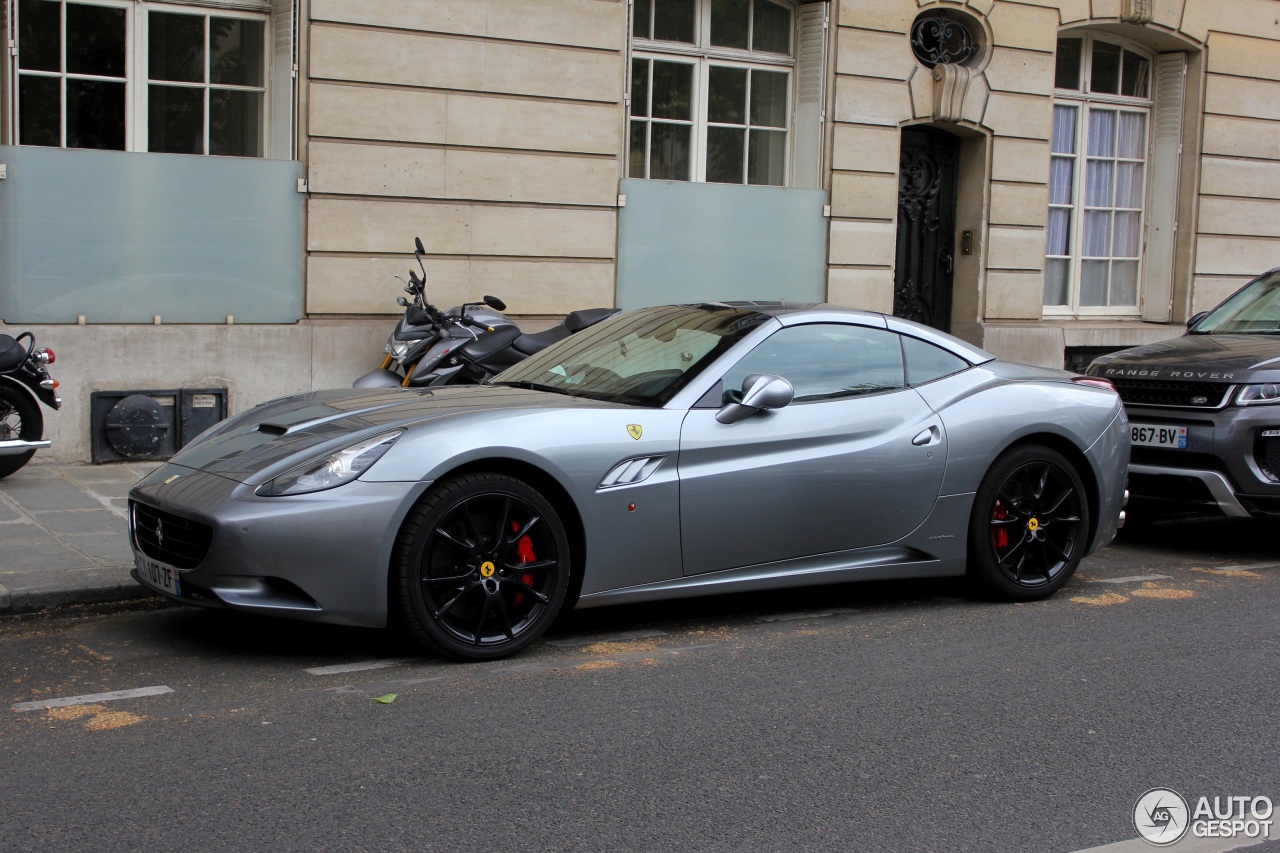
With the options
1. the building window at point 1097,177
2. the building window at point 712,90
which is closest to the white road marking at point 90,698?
the building window at point 712,90

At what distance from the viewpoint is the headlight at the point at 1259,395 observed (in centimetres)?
811

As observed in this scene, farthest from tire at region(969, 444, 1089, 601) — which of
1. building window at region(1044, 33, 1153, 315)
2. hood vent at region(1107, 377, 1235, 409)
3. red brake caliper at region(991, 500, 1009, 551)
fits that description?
building window at region(1044, 33, 1153, 315)

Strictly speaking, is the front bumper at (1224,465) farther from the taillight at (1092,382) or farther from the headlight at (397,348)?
the headlight at (397,348)

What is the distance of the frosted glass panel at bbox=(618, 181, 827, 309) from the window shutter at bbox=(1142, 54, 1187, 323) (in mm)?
5056

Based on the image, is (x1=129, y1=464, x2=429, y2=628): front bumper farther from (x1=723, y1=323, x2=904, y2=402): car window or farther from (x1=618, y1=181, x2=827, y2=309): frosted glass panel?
(x1=618, y1=181, x2=827, y2=309): frosted glass panel

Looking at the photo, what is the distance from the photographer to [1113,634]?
20.4ft

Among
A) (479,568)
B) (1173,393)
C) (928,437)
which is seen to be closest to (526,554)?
(479,568)

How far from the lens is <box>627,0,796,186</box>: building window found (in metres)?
12.7

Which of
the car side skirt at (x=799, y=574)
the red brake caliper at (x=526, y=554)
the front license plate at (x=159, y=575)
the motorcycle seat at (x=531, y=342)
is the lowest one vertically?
the car side skirt at (x=799, y=574)

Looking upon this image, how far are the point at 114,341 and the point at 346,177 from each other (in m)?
2.22

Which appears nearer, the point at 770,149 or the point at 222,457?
the point at 222,457

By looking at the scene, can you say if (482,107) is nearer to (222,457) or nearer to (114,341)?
(114,341)

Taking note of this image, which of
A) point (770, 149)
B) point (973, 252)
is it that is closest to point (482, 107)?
point (770, 149)

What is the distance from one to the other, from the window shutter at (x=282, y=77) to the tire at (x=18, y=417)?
307 centimetres
